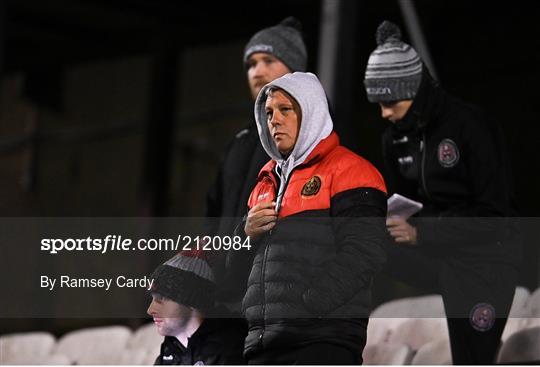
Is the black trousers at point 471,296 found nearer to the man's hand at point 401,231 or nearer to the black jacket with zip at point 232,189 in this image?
the man's hand at point 401,231

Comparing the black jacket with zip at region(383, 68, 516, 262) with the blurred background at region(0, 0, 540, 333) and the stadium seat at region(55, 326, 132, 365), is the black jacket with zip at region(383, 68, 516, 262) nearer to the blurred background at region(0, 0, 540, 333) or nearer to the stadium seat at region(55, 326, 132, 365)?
the stadium seat at region(55, 326, 132, 365)

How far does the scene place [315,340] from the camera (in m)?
2.79

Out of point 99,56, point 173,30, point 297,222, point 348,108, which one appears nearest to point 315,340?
point 297,222

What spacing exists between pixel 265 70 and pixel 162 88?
24.8 ft

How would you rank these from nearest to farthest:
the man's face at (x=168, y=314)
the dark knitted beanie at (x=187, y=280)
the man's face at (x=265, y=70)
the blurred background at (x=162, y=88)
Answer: the dark knitted beanie at (x=187, y=280)
the man's face at (x=168, y=314)
the man's face at (x=265, y=70)
the blurred background at (x=162, y=88)

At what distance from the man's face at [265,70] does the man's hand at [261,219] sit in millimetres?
814

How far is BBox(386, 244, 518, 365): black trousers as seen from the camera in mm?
3652

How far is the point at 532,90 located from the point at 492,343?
5.35 m

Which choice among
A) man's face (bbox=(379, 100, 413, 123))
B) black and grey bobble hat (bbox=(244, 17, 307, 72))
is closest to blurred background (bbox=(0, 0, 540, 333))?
black and grey bobble hat (bbox=(244, 17, 307, 72))

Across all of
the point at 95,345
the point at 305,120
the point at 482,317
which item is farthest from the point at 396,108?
the point at 95,345

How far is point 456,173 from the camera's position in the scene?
3.74 m

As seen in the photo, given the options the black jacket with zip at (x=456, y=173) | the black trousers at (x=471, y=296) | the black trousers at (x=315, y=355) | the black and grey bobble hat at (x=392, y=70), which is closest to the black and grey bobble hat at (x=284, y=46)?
the black and grey bobble hat at (x=392, y=70)

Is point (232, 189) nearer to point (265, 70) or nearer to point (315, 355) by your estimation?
point (265, 70)

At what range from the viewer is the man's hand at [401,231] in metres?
3.58
